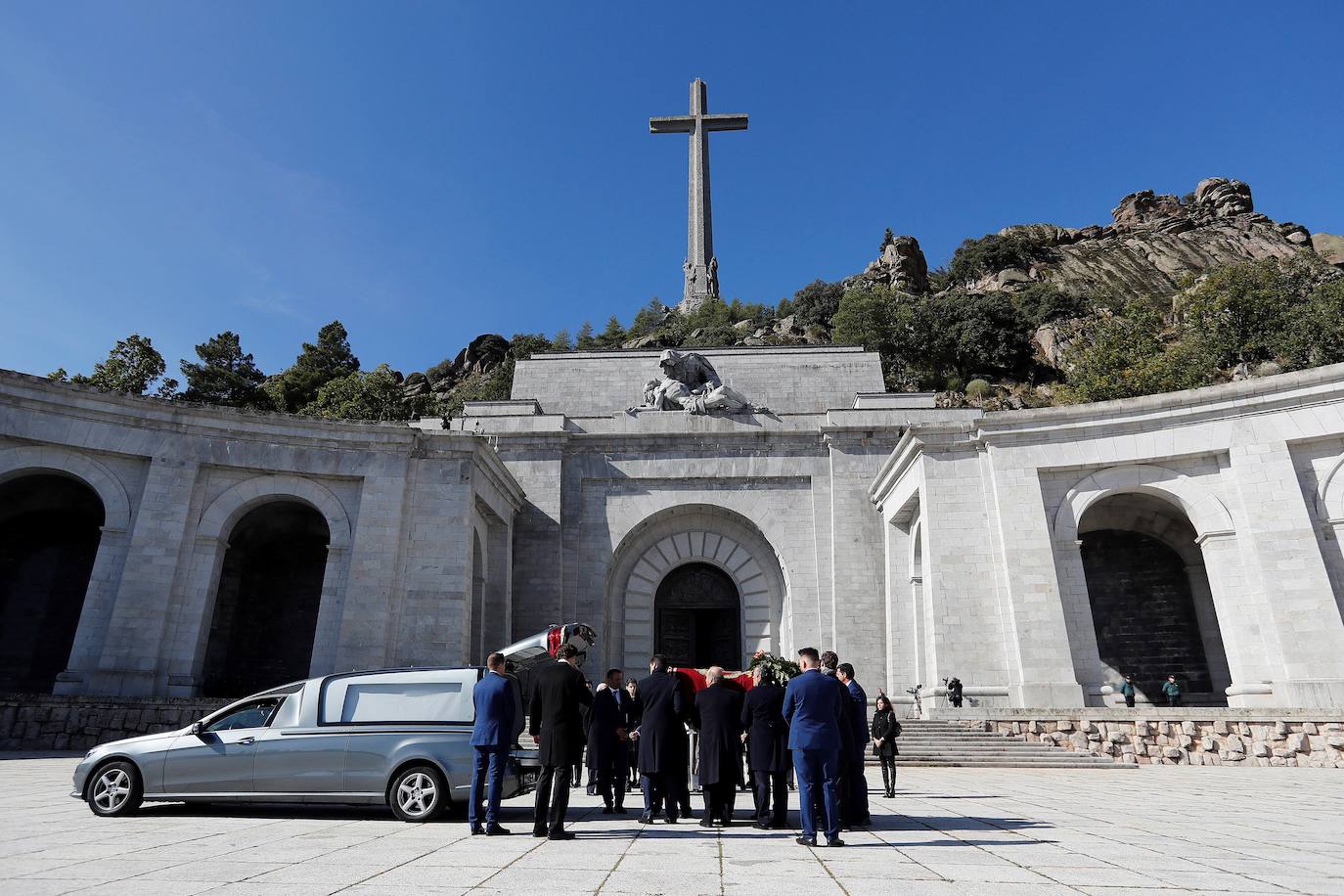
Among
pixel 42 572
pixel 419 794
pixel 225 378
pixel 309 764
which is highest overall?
pixel 225 378

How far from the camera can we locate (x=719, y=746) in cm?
858

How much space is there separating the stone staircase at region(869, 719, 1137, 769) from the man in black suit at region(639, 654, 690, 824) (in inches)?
362

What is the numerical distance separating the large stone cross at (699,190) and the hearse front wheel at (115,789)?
2744 inches

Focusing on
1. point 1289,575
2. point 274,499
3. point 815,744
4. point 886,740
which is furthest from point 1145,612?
point 274,499

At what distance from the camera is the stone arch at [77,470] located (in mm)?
17797

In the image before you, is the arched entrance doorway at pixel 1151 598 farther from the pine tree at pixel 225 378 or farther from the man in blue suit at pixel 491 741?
the pine tree at pixel 225 378

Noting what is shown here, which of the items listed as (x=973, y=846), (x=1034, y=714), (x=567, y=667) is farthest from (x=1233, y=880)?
(x=1034, y=714)

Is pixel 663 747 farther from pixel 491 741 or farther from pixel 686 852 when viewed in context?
pixel 686 852

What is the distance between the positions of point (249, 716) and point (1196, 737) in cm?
1672

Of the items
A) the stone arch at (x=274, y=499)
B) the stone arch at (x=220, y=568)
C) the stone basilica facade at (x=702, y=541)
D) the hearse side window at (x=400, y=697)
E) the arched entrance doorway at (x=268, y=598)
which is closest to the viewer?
the hearse side window at (x=400, y=697)

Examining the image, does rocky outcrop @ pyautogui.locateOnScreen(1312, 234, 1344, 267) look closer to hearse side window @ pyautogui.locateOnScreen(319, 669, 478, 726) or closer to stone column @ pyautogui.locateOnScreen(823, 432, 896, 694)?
stone column @ pyautogui.locateOnScreen(823, 432, 896, 694)

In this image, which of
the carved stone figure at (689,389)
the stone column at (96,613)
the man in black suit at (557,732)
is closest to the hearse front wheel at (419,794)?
the man in black suit at (557,732)

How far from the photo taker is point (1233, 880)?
17.7 feet

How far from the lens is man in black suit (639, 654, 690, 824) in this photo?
8766 millimetres
